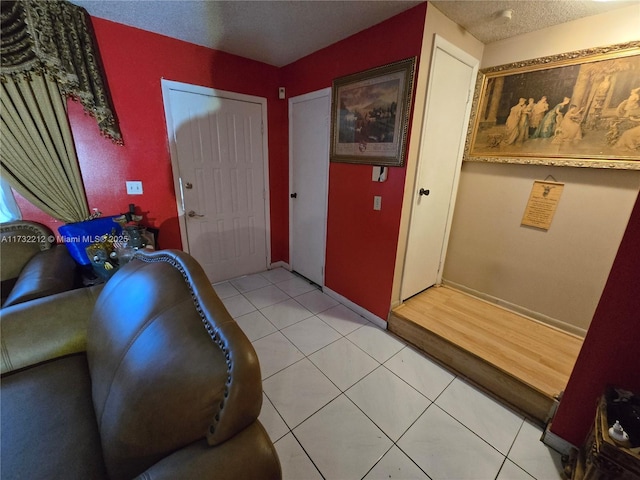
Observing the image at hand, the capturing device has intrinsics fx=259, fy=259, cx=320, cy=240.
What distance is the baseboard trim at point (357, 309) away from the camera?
2.26 m

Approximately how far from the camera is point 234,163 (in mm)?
2730

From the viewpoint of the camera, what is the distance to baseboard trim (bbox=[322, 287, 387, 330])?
89.0 inches

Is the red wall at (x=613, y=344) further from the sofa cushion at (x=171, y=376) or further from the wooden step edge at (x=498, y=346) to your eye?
the sofa cushion at (x=171, y=376)

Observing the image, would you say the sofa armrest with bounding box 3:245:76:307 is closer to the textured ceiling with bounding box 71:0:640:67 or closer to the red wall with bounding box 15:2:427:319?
the red wall with bounding box 15:2:427:319

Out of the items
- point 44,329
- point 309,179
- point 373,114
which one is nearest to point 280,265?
point 309,179

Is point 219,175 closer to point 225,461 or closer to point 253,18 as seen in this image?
point 253,18

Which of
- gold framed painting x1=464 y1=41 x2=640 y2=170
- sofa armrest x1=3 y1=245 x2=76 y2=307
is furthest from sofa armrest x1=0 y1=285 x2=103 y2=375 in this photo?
gold framed painting x1=464 y1=41 x2=640 y2=170

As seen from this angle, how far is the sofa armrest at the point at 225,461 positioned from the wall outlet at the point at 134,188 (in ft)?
7.49

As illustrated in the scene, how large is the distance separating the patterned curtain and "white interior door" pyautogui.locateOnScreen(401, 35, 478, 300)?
2.43m

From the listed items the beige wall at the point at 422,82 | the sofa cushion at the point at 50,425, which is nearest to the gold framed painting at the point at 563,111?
Result: the beige wall at the point at 422,82

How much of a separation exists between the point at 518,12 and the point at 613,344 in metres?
1.98

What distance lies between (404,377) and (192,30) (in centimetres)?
305

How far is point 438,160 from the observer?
6.93ft

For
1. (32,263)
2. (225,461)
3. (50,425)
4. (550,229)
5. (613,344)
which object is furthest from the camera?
(550,229)
